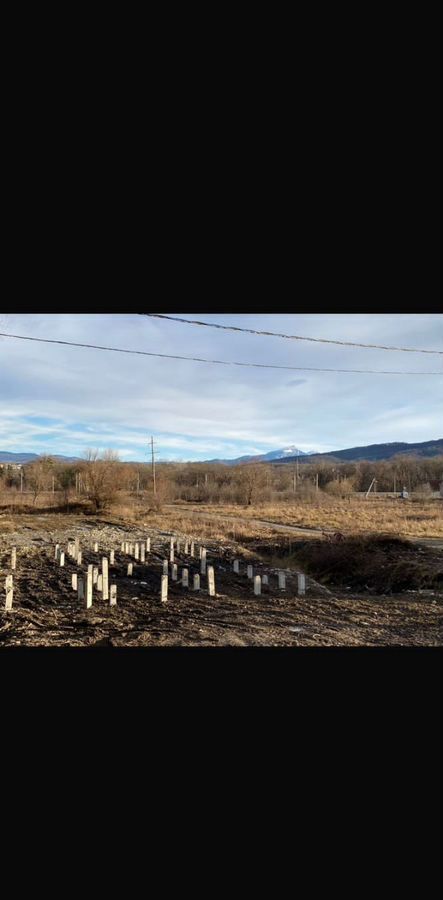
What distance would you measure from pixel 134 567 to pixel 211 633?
501 cm

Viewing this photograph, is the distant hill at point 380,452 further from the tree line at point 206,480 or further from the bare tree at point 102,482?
the bare tree at point 102,482

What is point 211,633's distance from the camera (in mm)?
5340

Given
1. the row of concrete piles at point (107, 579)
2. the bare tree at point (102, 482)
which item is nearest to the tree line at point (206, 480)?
the bare tree at point (102, 482)

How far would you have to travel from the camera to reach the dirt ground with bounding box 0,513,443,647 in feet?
16.8

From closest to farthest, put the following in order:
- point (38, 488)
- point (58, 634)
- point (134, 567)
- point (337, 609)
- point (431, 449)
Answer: point (58, 634) → point (337, 609) → point (134, 567) → point (38, 488) → point (431, 449)

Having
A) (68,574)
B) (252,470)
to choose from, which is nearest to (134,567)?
(68,574)

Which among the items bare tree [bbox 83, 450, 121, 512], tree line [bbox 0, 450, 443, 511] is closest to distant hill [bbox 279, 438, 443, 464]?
tree line [bbox 0, 450, 443, 511]

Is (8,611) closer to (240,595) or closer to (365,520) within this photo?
(240,595)

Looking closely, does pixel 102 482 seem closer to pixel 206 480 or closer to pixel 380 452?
pixel 206 480

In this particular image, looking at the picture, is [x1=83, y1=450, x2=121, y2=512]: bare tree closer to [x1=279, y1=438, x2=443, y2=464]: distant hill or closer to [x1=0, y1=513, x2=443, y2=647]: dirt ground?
[x1=0, y1=513, x2=443, y2=647]: dirt ground

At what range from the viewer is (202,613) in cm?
641

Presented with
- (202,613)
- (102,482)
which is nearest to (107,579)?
(202,613)

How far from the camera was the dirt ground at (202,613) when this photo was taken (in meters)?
5.13

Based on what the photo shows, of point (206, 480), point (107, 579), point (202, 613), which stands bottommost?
point (202, 613)
